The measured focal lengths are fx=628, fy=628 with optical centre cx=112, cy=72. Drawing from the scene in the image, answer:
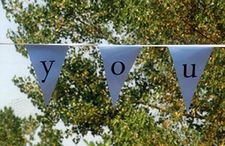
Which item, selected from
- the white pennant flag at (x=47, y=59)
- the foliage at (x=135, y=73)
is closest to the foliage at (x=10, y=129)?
the foliage at (x=135, y=73)

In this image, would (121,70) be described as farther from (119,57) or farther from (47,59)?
(47,59)

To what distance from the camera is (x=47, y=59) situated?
35.0 ft

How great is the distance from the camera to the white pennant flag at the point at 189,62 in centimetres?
1046

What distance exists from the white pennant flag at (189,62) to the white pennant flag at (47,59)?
190 cm

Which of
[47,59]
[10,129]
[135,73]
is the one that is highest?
[10,129]

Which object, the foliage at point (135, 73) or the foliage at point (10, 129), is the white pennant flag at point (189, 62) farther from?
the foliage at point (10, 129)

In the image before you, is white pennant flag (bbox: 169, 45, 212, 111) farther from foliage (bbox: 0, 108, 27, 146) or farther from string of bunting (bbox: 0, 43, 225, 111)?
foliage (bbox: 0, 108, 27, 146)

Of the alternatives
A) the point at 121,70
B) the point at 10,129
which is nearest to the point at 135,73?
the point at 121,70

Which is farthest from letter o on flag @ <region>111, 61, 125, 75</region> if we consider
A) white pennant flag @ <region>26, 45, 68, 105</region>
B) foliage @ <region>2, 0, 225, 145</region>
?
foliage @ <region>2, 0, 225, 145</region>

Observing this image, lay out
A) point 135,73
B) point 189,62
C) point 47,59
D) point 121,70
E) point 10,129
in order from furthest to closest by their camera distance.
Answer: point 10,129, point 135,73, point 121,70, point 47,59, point 189,62

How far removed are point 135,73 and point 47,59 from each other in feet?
32.0

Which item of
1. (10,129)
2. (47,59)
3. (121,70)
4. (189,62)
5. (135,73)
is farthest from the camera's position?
(10,129)

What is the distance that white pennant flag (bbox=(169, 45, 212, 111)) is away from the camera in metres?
10.5

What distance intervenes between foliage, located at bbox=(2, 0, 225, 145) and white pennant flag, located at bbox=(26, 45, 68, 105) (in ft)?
22.8
